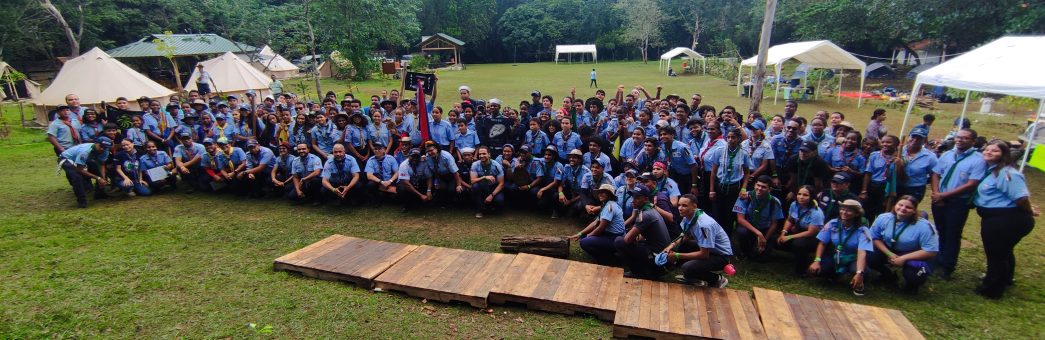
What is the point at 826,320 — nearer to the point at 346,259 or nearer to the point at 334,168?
the point at 346,259

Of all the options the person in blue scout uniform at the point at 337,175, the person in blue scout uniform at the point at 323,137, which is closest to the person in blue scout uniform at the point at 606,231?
the person in blue scout uniform at the point at 337,175

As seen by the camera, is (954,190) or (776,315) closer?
(776,315)

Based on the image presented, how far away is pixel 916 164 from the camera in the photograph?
6184 millimetres

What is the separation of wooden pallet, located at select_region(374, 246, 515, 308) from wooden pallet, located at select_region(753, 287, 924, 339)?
110 inches

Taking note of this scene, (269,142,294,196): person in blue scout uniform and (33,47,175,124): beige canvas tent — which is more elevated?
(33,47,175,124): beige canvas tent

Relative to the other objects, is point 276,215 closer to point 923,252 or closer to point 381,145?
point 381,145

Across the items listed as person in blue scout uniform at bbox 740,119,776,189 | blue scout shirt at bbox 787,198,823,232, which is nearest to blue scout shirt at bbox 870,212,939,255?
blue scout shirt at bbox 787,198,823,232

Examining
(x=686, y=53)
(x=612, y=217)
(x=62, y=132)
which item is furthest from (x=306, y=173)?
(x=686, y=53)

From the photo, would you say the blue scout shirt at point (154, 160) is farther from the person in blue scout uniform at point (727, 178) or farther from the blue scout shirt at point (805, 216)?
the blue scout shirt at point (805, 216)

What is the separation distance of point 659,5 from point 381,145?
188 ft

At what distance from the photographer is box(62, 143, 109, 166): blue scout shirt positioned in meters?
8.58

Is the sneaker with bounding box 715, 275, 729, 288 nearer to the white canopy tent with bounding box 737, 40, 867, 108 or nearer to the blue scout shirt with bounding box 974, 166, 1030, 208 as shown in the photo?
the blue scout shirt with bounding box 974, 166, 1030, 208

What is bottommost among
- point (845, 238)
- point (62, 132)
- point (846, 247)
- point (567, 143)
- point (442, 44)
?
point (846, 247)

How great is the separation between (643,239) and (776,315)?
1.52m
